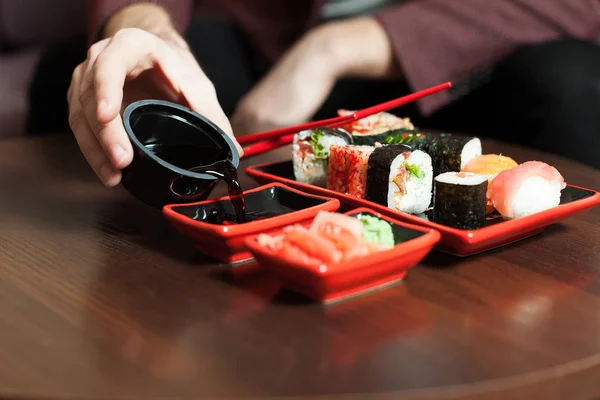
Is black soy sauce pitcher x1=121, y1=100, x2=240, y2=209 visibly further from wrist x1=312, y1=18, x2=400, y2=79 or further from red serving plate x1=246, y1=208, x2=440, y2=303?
wrist x1=312, y1=18, x2=400, y2=79

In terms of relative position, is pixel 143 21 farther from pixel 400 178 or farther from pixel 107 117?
pixel 400 178

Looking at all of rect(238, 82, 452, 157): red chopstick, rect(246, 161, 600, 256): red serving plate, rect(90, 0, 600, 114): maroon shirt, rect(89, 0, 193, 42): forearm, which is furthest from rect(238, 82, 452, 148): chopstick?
rect(90, 0, 600, 114): maroon shirt

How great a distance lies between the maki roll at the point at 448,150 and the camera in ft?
3.97

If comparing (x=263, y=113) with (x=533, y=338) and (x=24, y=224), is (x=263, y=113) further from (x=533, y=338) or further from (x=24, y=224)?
(x=533, y=338)

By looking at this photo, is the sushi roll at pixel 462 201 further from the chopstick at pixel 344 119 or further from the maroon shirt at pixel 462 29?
the maroon shirt at pixel 462 29

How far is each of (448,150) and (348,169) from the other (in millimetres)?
178

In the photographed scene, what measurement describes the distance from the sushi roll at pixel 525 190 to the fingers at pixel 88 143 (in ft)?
2.03

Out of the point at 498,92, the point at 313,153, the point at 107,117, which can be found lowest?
the point at 498,92

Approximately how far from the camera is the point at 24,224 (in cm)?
122

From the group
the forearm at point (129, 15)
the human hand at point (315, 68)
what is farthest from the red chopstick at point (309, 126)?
the human hand at point (315, 68)

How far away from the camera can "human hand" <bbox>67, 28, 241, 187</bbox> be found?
3.58 ft

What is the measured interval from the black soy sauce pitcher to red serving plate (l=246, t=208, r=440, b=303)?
234mm

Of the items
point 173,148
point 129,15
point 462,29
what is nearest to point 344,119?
point 173,148

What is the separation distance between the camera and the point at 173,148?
1200mm
